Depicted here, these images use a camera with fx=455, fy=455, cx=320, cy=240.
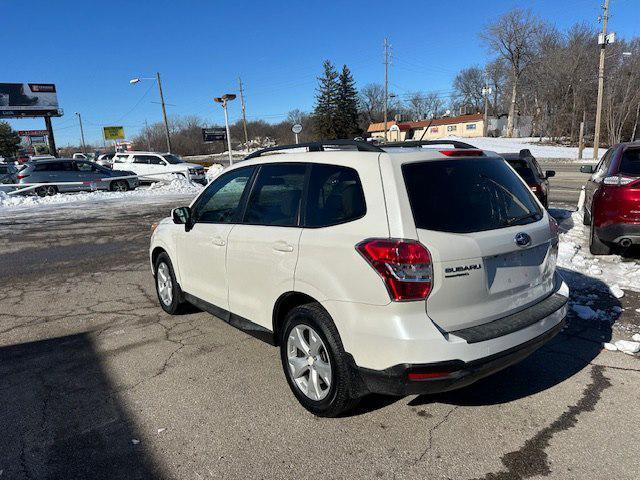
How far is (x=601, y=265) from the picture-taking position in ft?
21.2

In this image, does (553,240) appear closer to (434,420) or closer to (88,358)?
(434,420)

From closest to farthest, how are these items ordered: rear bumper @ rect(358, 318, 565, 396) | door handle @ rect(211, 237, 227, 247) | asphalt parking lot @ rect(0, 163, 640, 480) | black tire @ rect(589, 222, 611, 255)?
rear bumper @ rect(358, 318, 565, 396), asphalt parking lot @ rect(0, 163, 640, 480), door handle @ rect(211, 237, 227, 247), black tire @ rect(589, 222, 611, 255)

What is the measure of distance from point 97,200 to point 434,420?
18.5 m

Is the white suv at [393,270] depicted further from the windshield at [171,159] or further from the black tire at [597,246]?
the windshield at [171,159]

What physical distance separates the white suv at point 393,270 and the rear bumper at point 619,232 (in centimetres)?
339

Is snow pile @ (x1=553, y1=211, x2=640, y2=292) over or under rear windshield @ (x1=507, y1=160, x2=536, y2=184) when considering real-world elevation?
under

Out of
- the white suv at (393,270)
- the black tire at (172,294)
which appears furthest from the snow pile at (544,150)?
the white suv at (393,270)

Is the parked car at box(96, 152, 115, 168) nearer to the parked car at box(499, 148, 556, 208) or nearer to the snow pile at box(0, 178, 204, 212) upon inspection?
the snow pile at box(0, 178, 204, 212)

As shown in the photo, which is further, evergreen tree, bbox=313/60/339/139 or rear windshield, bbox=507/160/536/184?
evergreen tree, bbox=313/60/339/139

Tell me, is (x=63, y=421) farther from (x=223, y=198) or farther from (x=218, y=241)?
(x=223, y=198)

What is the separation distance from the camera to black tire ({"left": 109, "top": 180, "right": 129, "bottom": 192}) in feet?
71.2

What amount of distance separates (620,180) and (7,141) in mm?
104716

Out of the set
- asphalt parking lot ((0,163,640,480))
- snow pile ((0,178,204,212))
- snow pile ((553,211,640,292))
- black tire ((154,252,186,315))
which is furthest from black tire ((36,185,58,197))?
snow pile ((553,211,640,292))

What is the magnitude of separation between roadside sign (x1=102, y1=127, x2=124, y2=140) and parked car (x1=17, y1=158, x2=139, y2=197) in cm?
4599
